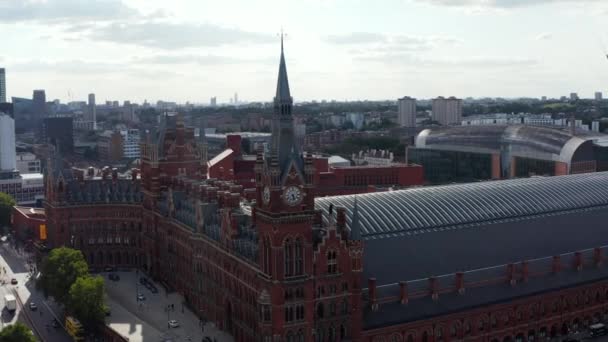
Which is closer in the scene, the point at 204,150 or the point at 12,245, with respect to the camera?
the point at 204,150

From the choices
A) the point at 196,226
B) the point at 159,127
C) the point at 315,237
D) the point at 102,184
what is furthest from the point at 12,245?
the point at 315,237

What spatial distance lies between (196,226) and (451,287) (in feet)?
148

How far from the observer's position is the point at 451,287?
10494 cm

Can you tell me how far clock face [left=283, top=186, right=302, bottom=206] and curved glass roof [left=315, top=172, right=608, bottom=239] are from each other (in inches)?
636

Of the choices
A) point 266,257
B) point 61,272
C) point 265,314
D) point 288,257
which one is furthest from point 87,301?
point 288,257

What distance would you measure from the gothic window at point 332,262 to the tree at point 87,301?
43.8 meters

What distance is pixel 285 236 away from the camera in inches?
Result: 3553

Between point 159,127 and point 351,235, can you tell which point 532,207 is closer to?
point 351,235

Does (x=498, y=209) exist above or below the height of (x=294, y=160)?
below

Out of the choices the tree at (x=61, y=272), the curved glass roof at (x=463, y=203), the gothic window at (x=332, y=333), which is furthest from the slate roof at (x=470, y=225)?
the tree at (x=61, y=272)

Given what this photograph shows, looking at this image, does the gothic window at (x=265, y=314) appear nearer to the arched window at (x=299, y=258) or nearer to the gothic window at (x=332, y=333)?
the arched window at (x=299, y=258)

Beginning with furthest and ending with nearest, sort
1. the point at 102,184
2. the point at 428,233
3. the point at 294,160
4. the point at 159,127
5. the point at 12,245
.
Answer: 1. the point at 12,245
2. the point at 102,184
3. the point at 159,127
4. the point at 428,233
5. the point at 294,160

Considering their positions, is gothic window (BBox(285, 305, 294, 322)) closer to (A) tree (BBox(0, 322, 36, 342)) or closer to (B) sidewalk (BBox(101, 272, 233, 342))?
(B) sidewalk (BBox(101, 272, 233, 342))

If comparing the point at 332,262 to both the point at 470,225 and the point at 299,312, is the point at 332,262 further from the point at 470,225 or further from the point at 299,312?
the point at 470,225
